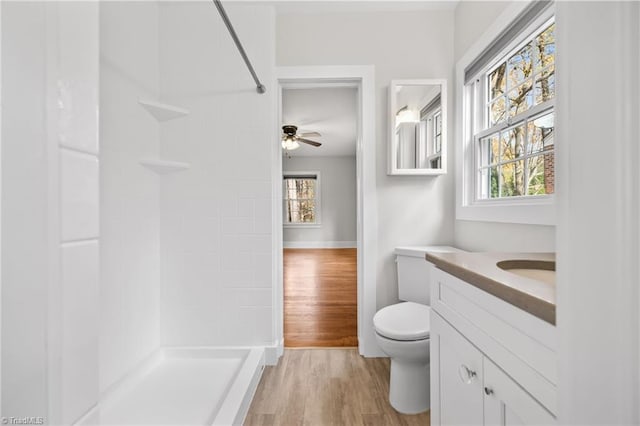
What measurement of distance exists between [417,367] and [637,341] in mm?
1386

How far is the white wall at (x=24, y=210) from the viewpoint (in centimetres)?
34

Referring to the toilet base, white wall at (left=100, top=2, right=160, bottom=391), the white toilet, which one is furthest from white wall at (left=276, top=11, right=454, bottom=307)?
white wall at (left=100, top=2, right=160, bottom=391)

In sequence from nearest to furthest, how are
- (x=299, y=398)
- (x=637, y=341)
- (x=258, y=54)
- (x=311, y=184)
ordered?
(x=637, y=341) < (x=299, y=398) < (x=258, y=54) < (x=311, y=184)

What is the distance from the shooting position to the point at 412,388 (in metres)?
1.50

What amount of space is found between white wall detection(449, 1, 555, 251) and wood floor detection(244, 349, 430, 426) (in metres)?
0.98

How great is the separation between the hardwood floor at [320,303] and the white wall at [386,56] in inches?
24.0

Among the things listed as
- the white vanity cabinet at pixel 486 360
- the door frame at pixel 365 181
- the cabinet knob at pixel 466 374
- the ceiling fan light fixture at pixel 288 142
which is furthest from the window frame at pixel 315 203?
the cabinet knob at pixel 466 374

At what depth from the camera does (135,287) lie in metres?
1.71

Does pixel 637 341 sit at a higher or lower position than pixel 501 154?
lower

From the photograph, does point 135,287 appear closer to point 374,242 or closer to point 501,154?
point 374,242

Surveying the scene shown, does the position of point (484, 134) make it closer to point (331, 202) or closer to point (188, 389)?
point (188, 389)

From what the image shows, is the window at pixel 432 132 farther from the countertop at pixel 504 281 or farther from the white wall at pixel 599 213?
the white wall at pixel 599 213

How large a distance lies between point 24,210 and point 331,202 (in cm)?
700

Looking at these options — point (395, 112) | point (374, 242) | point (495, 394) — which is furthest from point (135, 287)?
point (395, 112)
